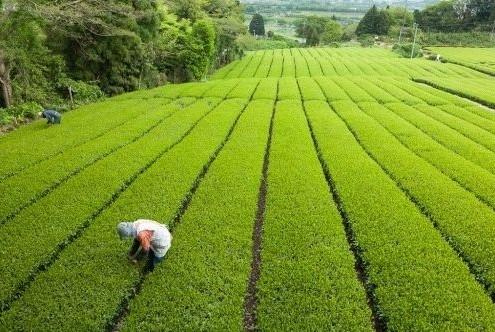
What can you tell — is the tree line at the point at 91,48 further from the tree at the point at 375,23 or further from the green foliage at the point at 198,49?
the tree at the point at 375,23

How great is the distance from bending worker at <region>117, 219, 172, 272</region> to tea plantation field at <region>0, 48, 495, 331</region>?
1.56ft

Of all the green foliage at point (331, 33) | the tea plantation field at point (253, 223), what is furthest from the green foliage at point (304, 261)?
the green foliage at point (331, 33)

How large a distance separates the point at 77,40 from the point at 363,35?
11254cm

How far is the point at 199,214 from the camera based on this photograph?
12180 mm

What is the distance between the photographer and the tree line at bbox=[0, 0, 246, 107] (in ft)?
79.1

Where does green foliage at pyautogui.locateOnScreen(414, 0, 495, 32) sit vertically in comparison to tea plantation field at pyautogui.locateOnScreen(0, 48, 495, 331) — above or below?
above

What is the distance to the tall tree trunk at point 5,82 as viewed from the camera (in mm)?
23820

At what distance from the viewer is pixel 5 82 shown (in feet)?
79.2

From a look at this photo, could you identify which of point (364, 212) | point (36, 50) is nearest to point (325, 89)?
point (36, 50)

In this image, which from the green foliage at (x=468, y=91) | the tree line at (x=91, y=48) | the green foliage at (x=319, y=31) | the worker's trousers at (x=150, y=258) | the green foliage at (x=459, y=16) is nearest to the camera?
the worker's trousers at (x=150, y=258)

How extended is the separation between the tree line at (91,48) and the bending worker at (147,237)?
56.7 feet

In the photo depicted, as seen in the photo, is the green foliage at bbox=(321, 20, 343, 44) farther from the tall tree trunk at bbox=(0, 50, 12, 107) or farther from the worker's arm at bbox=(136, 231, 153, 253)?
the worker's arm at bbox=(136, 231, 153, 253)

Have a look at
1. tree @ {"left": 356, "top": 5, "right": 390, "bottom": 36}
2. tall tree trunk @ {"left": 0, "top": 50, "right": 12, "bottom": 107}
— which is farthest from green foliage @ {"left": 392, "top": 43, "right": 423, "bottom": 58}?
tall tree trunk @ {"left": 0, "top": 50, "right": 12, "bottom": 107}

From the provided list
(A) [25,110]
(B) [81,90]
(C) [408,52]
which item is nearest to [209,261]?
(A) [25,110]
